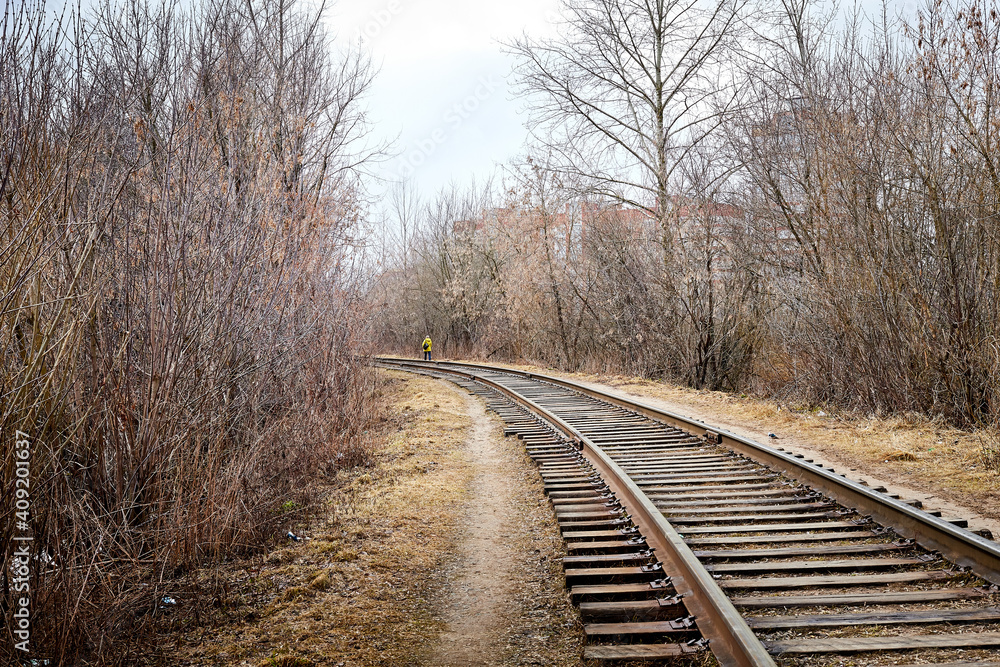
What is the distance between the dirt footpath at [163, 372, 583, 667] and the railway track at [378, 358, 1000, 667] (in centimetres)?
30

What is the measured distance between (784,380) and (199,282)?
38.6 ft

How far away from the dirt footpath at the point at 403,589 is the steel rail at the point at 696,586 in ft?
2.19

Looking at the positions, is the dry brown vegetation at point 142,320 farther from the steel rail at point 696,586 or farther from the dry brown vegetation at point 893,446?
the dry brown vegetation at point 893,446

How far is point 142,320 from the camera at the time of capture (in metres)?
5.19

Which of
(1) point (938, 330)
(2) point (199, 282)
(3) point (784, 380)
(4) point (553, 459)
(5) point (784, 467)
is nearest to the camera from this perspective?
(2) point (199, 282)

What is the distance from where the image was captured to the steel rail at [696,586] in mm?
3174

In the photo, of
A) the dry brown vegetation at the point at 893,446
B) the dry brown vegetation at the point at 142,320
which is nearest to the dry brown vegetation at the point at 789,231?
the dry brown vegetation at the point at 893,446

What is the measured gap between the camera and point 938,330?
9352 mm

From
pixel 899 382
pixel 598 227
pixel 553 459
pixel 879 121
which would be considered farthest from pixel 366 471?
pixel 598 227

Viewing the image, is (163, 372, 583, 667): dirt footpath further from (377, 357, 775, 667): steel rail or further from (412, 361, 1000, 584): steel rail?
(412, 361, 1000, 584): steel rail

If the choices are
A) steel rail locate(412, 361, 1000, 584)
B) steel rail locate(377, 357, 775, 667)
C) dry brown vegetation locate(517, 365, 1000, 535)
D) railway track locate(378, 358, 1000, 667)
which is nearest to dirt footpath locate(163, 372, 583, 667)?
railway track locate(378, 358, 1000, 667)

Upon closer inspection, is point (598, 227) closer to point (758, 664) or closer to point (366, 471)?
point (366, 471)

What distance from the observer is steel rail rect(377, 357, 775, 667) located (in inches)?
125

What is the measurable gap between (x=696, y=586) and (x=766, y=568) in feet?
1.95
